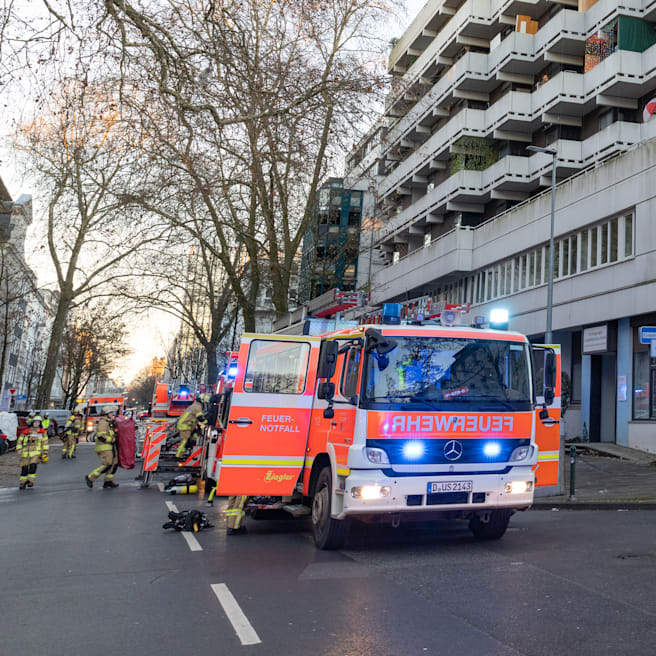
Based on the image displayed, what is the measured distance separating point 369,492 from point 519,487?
1854mm

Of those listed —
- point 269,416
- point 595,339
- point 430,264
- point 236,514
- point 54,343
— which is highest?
point 430,264

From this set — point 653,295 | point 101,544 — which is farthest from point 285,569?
point 653,295

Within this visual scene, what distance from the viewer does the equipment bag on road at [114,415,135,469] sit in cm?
1645

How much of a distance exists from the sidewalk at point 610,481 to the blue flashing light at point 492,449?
A: 16.6 ft

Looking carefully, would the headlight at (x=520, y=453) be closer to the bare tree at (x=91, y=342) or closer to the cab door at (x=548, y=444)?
the cab door at (x=548, y=444)

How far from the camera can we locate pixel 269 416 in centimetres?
928

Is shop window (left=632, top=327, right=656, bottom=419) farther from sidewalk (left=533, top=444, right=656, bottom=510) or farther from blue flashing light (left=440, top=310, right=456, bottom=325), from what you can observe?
blue flashing light (left=440, top=310, right=456, bottom=325)

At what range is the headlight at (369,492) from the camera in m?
7.62

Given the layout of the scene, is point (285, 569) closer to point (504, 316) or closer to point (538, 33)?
point (504, 316)

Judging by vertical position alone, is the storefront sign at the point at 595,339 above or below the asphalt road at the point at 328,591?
above

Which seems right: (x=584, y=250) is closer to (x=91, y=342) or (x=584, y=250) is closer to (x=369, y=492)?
(x=369, y=492)

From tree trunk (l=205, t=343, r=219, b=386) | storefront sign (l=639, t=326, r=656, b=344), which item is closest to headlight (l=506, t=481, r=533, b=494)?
storefront sign (l=639, t=326, r=656, b=344)

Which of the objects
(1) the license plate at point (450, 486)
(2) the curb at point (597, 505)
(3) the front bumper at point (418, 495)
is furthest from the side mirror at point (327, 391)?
(2) the curb at point (597, 505)

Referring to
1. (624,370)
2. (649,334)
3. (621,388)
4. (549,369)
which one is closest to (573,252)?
(624,370)
